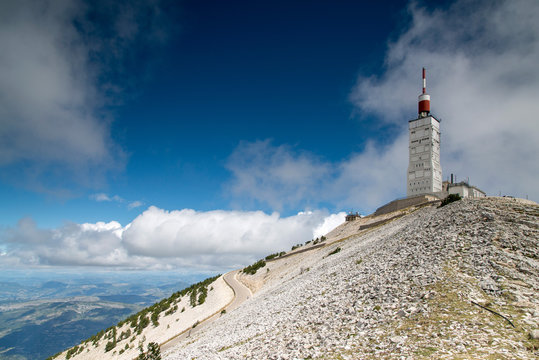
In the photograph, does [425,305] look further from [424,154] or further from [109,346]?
[424,154]

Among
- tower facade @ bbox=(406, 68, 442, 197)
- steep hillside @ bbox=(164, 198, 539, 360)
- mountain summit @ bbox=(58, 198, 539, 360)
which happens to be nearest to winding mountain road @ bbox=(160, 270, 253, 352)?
steep hillside @ bbox=(164, 198, 539, 360)

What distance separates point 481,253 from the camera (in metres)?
20.7

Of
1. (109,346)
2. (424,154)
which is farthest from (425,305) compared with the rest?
(424,154)

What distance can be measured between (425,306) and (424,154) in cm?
8793

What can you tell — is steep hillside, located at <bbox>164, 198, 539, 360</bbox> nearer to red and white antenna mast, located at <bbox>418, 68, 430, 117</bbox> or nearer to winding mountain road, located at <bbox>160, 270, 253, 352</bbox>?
winding mountain road, located at <bbox>160, 270, 253, 352</bbox>

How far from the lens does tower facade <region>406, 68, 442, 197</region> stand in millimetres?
90875

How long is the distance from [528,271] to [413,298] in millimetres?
7314

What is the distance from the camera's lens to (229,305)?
46.1 meters

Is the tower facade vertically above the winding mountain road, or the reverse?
the tower facade

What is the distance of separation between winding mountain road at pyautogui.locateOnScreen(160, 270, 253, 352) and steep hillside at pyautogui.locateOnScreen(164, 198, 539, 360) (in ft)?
49.4

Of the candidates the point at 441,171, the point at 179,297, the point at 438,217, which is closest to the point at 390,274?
the point at 438,217

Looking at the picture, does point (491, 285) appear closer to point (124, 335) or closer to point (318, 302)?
point (318, 302)

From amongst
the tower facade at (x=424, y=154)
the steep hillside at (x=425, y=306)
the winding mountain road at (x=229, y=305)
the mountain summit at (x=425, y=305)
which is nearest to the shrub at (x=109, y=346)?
the winding mountain road at (x=229, y=305)

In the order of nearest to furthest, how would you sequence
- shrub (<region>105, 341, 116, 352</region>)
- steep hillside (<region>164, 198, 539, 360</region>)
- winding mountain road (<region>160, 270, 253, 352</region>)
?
1. steep hillside (<region>164, 198, 539, 360</region>)
2. winding mountain road (<region>160, 270, 253, 352</region>)
3. shrub (<region>105, 341, 116, 352</region>)
